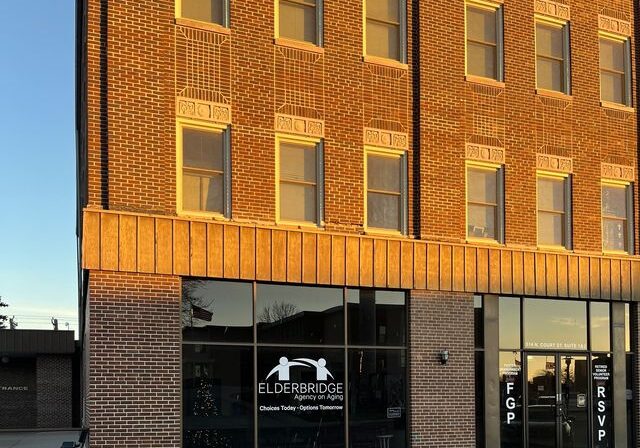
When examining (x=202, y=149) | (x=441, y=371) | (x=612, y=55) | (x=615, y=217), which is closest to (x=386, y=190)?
(x=441, y=371)

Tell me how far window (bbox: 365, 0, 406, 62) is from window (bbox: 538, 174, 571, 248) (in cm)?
451

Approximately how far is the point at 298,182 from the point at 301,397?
408 cm

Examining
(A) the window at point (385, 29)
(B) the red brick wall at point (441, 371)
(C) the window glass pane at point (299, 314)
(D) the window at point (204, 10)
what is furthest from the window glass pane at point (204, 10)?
(B) the red brick wall at point (441, 371)

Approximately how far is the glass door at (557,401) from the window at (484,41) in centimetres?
646

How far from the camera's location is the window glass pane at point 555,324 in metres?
17.5

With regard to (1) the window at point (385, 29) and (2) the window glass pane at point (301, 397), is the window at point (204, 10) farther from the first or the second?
(2) the window glass pane at point (301, 397)

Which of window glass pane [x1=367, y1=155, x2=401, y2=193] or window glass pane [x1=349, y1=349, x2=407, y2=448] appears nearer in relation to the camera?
window glass pane [x1=349, y1=349, x2=407, y2=448]

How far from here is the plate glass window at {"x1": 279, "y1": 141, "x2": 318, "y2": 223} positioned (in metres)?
15.0

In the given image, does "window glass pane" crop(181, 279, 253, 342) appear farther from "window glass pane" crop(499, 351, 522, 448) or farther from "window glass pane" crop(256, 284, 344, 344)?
"window glass pane" crop(499, 351, 522, 448)

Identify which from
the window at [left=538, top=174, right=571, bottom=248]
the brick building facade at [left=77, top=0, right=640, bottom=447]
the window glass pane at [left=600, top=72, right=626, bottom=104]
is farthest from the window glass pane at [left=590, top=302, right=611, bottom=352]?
the window glass pane at [left=600, top=72, right=626, bottom=104]

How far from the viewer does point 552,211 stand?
1786 cm

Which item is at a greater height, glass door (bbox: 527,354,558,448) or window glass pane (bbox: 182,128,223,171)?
window glass pane (bbox: 182,128,223,171)

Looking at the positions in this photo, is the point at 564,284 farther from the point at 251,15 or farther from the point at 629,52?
the point at 251,15

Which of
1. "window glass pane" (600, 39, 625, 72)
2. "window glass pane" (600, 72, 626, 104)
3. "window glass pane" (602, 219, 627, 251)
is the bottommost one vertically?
"window glass pane" (602, 219, 627, 251)
